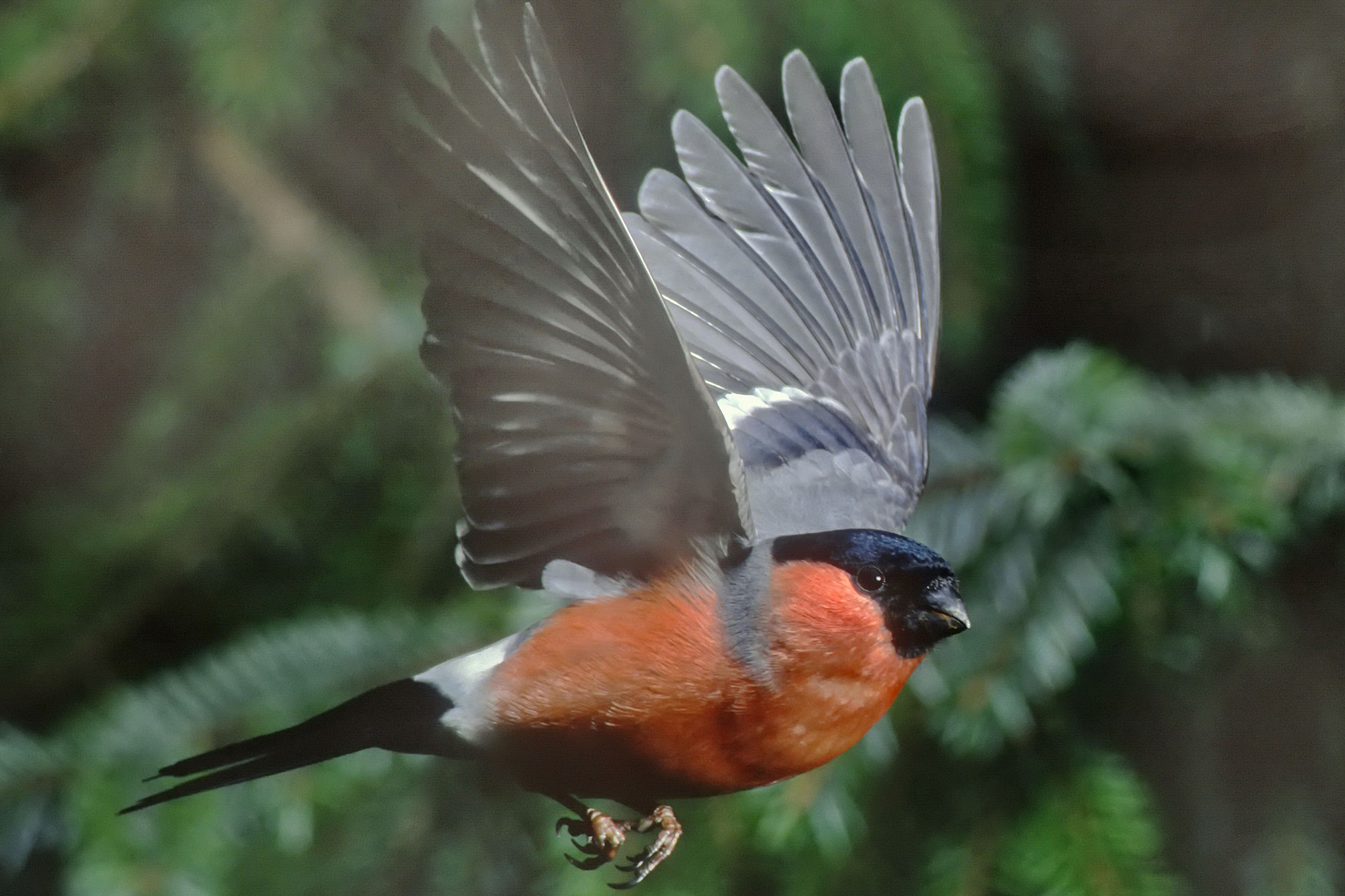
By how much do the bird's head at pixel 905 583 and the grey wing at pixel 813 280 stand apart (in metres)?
0.16

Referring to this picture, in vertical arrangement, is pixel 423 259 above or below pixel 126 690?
above

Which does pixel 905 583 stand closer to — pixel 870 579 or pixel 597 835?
pixel 870 579

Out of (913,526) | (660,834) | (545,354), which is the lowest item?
(913,526)

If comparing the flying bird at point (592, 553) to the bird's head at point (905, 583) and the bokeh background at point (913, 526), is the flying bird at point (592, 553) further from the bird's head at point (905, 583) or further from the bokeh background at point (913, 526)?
the bokeh background at point (913, 526)

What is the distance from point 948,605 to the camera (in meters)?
0.33

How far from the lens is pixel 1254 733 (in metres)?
0.87

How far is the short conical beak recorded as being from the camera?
1.07 ft

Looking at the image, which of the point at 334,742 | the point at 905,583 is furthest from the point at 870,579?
the point at 334,742

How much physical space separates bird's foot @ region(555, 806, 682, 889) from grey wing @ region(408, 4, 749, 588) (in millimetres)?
68

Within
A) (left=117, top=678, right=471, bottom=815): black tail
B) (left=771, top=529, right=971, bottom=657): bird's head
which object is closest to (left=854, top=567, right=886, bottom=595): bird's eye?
(left=771, top=529, right=971, bottom=657): bird's head

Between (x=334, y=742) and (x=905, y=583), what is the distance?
0.15 metres

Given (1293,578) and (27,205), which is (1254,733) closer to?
(1293,578)

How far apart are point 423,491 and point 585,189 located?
0.67m

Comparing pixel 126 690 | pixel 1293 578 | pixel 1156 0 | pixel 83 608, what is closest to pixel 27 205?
pixel 83 608
